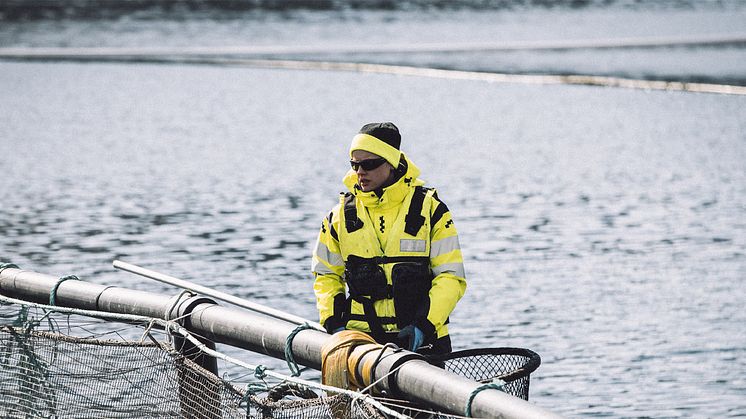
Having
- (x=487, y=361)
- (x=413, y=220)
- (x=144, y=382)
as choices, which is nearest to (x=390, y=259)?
(x=413, y=220)

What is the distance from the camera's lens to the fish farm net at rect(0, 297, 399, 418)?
5231 mm

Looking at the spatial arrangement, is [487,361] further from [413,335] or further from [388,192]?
[388,192]

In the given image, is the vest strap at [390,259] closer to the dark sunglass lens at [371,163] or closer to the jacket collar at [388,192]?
the jacket collar at [388,192]

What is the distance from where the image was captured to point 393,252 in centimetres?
589

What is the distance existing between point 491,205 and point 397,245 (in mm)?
14835

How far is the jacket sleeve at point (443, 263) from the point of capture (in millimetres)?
5797

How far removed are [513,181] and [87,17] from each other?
2097 inches

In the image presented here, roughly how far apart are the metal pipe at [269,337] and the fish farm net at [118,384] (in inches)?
4.6

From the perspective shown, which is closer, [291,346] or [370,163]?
[291,346]

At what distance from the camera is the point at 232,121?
3375 centimetres

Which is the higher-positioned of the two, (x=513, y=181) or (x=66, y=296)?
(x=66, y=296)

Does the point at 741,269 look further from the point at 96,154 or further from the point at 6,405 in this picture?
the point at 96,154

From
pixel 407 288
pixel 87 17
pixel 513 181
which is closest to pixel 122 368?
pixel 407 288

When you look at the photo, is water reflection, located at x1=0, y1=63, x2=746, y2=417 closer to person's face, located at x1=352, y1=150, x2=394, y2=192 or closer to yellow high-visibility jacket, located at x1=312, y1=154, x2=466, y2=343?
yellow high-visibility jacket, located at x1=312, y1=154, x2=466, y2=343
